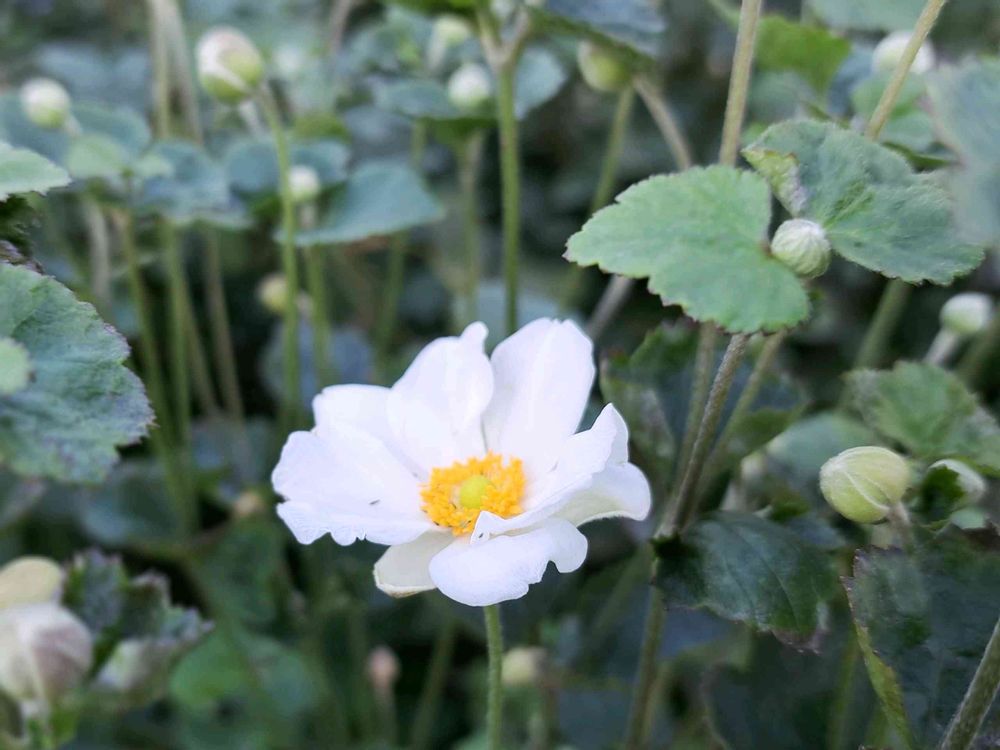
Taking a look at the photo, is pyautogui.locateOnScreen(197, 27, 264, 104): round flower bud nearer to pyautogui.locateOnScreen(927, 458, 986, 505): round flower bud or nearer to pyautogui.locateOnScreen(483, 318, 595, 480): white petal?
pyautogui.locateOnScreen(483, 318, 595, 480): white petal

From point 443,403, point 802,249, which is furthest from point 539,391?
point 802,249

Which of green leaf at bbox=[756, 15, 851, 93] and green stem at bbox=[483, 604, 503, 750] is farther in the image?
green leaf at bbox=[756, 15, 851, 93]

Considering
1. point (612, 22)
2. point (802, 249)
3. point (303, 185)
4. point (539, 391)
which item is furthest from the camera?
point (303, 185)

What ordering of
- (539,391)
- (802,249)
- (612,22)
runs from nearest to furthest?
(802,249) < (539,391) < (612,22)

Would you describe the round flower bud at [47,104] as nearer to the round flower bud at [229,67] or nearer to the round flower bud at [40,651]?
the round flower bud at [229,67]

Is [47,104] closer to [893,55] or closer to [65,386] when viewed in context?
[65,386]

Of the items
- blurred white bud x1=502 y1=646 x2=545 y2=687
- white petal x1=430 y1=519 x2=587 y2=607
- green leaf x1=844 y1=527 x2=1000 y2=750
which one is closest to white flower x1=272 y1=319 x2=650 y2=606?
white petal x1=430 y1=519 x2=587 y2=607

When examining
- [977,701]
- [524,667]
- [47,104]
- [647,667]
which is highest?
[47,104]
